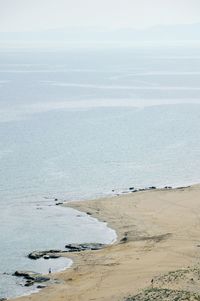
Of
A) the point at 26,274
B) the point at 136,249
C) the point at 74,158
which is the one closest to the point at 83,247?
the point at 136,249

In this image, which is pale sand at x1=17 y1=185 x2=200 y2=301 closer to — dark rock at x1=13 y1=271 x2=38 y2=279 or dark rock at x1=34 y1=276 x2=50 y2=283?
dark rock at x1=34 y1=276 x2=50 y2=283

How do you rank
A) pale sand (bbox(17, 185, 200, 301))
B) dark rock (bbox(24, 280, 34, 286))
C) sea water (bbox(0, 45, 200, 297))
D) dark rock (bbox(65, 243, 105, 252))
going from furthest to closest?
sea water (bbox(0, 45, 200, 297)) → dark rock (bbox(65, 243, 105, 252)) → dark rock (bbox(24, 280, 34, 286)) → pale sand (bbox(17, 185, 200, 301))

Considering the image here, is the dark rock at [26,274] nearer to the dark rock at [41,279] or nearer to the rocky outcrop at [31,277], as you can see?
the rocky outcrop at [31,277]

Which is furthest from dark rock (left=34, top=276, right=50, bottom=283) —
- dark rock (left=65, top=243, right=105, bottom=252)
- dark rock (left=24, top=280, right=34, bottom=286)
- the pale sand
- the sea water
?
dark rock (left=65, top=243, right=105, bottom=252)

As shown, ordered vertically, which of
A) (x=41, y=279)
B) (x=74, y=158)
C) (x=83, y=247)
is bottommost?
(x=74, y=158)

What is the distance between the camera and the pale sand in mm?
45625

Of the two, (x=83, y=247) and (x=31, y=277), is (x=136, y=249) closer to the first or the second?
(x=83, y=247)

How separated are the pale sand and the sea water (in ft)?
7.30

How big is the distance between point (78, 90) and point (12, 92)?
67.8 feet

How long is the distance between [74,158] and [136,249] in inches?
1687

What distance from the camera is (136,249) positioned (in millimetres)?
54625

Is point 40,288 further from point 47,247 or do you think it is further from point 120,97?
point 120,97

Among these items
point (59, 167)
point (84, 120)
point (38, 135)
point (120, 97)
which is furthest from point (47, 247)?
point (120, 97)

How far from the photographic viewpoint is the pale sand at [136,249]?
45625 mm
